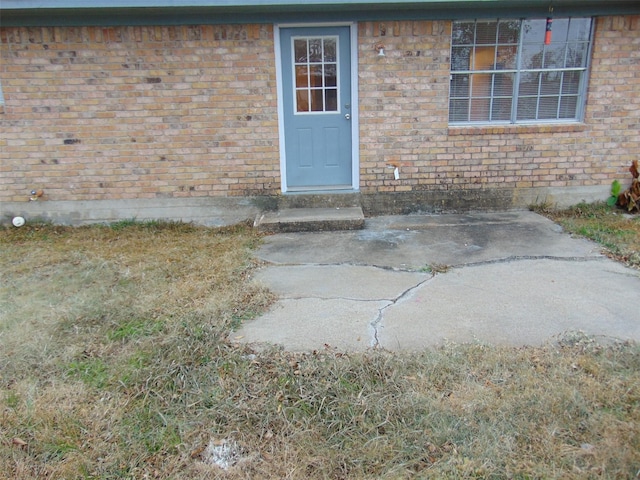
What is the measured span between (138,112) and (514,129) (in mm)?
5043

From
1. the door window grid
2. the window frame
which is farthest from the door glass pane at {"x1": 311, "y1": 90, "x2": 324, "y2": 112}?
the window frame

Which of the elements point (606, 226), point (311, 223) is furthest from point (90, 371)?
point (606, 226)

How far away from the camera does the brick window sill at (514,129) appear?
20.9ft

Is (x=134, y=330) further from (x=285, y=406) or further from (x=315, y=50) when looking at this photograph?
(x=315, y=50)

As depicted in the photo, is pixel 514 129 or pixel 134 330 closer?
pixel 134 330

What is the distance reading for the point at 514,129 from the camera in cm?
638

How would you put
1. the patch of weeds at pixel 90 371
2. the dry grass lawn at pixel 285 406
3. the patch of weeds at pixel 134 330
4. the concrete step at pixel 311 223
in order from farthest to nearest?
the concrete step at pixel 311 223 → the patch of weeds at pixel 134 330 → the patch of weeds at pixel 90 371 → the dry grass lawn at pixel 285 406

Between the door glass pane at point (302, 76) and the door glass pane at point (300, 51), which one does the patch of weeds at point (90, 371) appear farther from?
the door glass pane at point (300, 51)

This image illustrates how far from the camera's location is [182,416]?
251cm

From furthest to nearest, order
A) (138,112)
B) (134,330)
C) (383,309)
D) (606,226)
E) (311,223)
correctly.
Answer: (138,112) → (311,223) → (606,226) → (383,309) → (134,330)

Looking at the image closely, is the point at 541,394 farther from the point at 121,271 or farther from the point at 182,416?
the point at 121,271

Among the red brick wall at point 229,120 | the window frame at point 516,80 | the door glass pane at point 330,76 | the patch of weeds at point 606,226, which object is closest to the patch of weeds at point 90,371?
the red brick wall at point 229,120

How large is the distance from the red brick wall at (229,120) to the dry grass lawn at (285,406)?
10.6 feet

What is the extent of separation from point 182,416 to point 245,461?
483mm
